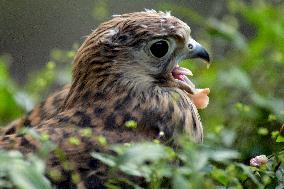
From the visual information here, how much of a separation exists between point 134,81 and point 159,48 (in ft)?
0.55

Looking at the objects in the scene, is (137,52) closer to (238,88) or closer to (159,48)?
(159,48)

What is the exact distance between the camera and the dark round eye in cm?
579

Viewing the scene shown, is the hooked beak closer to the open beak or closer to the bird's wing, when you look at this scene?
the open beak

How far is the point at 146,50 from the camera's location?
228 inches

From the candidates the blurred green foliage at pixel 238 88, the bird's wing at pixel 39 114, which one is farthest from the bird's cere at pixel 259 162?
Result: the bird's wing at pixel 39 114

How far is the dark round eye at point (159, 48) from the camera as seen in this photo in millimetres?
5785

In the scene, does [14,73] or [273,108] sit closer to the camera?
[273,108]

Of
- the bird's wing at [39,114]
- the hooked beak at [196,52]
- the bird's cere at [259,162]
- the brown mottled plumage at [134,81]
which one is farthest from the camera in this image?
the bird's wing at [39,114]

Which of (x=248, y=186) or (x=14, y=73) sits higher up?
(x=248, y=186)

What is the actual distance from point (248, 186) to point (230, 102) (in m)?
1.11

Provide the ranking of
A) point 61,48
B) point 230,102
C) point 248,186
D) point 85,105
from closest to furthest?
1. point 248,186
2. point 85,105
3. point 230,102
4. point 61,48

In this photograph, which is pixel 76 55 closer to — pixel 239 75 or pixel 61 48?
pixel 239 75

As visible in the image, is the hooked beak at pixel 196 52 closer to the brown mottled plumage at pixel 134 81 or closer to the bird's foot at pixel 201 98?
the brown mottled plumage at pixel 134 81

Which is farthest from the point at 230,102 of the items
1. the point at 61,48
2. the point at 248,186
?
the point at 61,48
